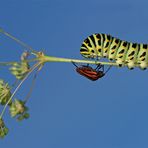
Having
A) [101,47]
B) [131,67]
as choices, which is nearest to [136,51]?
[101,47]

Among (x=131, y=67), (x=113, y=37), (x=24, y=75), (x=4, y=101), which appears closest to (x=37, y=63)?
(x=24, y=75)

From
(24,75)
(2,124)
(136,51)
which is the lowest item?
(2,124)

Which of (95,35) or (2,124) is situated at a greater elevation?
(95,35)

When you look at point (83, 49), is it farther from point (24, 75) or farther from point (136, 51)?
point (24, 75)

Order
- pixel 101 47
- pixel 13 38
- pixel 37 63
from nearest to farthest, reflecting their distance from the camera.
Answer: pixel 13 38 → pixel 37 63 → pixel 101 47

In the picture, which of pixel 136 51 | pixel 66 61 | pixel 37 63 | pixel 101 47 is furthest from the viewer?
pixel 101 47

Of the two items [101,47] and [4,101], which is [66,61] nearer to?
[4,101]

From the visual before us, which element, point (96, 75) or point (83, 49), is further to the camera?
point (83, 49)
